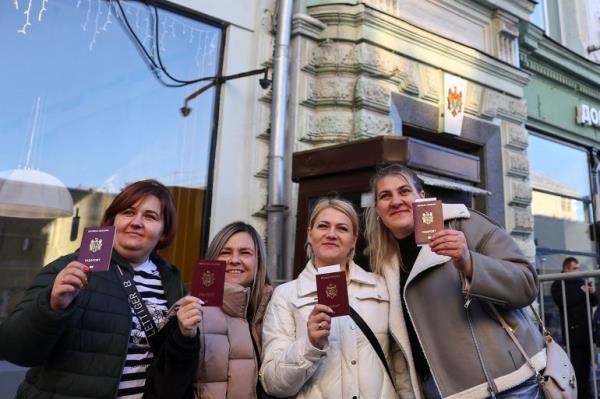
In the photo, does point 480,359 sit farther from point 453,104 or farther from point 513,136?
point 513,136

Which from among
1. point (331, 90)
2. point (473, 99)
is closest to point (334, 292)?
point (331, 90)

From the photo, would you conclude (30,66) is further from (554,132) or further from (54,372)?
(554,132)

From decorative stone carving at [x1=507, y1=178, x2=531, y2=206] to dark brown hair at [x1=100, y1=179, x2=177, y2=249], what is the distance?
223 inches

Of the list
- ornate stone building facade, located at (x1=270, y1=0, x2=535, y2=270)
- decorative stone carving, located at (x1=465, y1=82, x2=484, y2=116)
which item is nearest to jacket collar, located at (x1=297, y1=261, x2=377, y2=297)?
ornate stone building facade, located at (x1=270, y1=0, x2=535, y2=270)

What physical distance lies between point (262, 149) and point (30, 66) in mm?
2243

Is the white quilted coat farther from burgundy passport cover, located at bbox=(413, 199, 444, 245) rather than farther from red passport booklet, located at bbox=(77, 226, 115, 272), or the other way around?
red passport booklet, located at bbox=(77, 226, 115, 272)

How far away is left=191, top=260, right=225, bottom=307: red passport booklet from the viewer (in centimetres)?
187

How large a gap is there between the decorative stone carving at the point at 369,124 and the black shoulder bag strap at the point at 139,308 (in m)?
3.65

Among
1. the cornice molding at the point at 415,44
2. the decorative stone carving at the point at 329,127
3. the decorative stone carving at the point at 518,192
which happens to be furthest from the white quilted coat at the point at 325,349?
the decorative stone carving at the point at 518,192

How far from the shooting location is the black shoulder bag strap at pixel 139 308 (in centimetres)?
190

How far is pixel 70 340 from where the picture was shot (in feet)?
5.69

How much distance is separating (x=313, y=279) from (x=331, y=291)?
28 centimetres

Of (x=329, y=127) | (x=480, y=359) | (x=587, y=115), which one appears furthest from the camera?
(x=587, y=115)

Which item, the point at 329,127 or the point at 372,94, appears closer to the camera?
the point at 329,127
